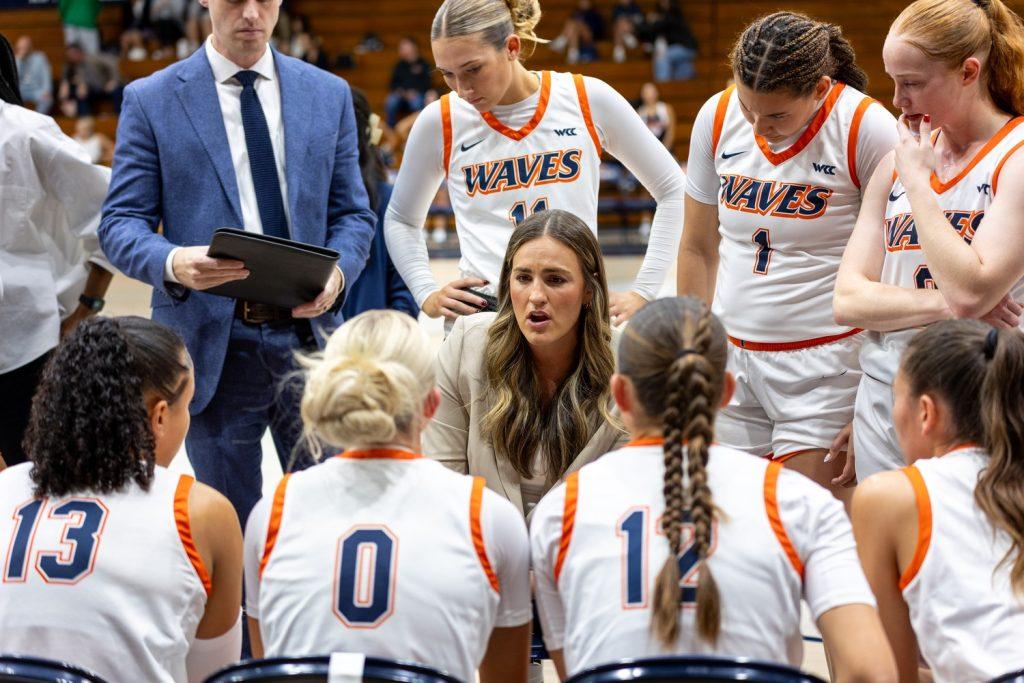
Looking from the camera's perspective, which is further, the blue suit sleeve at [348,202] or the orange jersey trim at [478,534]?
the blue suit sleeve at [348,202]

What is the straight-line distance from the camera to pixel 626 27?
606 inches

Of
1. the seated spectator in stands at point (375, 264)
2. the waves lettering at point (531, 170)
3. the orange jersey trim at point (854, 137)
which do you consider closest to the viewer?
the orange jersey trim at point (854, 137)

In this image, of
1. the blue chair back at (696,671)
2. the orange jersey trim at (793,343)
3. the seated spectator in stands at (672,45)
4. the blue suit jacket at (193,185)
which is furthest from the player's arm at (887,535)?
the seated spectator in stands at (672,45)

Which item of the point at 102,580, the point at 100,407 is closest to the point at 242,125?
the point at 100,407

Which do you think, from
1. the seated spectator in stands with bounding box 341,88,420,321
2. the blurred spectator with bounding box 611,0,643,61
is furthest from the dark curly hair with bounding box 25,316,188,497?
the blurred spectator with bounding box 611,0,643,61

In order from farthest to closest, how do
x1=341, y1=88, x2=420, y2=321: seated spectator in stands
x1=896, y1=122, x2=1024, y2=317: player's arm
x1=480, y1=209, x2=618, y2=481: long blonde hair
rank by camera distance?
x1=341, y1=88, x2=420, y2=321: seated spectator in stands
x1=480, y1=209, x2=618, y2=481: long blonde hair
x1=896, y1=122, x2=1024, y2=317: player's arm

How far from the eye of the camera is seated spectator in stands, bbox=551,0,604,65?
15.3m

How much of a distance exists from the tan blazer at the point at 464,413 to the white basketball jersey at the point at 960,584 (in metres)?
0.97

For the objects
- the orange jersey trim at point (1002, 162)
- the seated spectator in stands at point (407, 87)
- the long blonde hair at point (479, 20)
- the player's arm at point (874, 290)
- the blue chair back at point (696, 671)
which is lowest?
the blue chair back at point (696, 671)

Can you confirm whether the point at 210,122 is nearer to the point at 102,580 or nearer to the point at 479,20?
the point at 479,20

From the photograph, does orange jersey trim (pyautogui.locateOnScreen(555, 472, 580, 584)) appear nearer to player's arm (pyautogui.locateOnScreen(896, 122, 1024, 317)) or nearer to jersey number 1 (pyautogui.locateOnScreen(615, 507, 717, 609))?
jersey number 1 (pyautogui.locateOnScreen(615, 507, 717, 609))

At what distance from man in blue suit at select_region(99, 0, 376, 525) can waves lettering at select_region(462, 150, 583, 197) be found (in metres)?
0.43

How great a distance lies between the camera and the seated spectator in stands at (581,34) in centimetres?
1527

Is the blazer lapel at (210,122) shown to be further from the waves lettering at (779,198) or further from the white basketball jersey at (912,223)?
the white basketball jersey at (912,223)
